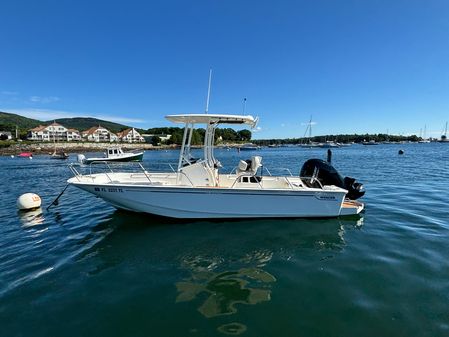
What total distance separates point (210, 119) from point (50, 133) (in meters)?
149

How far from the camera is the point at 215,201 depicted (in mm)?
8812

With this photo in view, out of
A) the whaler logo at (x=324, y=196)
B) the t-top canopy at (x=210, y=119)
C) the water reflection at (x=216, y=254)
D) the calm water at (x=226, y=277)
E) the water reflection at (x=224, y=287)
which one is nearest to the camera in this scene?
the calm water at (x=226, y=277)

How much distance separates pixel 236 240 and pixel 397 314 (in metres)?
4.07

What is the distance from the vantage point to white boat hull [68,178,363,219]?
28.5ft

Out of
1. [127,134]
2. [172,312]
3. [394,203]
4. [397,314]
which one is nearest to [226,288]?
[172,312]

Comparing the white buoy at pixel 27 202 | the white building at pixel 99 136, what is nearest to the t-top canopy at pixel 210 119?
the white buoy at pixel 27 202

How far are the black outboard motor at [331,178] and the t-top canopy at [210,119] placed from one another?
9.94ft

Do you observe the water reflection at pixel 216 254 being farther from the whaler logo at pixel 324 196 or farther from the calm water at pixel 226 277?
the whaler logo at pixel 324 196

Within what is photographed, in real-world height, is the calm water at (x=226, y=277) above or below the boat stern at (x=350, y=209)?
below

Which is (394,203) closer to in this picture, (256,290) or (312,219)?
(312,219)

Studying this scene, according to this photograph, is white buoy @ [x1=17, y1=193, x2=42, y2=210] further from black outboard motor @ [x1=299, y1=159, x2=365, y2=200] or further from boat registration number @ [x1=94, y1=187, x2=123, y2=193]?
black outboard motor @ [x1=299, y1=159, x2=365, y2=200]

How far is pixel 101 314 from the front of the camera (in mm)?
4500

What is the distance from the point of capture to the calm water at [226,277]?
4.26 meters

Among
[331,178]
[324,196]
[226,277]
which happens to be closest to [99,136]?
[331,178]
